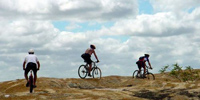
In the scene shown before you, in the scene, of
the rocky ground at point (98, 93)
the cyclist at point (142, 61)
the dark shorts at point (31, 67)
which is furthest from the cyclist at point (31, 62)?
the cyclist at point (142, 61)

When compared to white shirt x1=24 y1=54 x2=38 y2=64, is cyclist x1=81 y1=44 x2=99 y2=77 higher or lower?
higher

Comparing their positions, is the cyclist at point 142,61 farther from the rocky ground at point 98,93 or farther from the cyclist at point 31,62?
the cyclist at point 31,62

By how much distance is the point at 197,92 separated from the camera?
17188mm

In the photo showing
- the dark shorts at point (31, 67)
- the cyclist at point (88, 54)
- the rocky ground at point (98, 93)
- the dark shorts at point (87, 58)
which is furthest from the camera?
the dark shorts at point (87, 58)

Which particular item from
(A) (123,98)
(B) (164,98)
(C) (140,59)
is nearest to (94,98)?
(A) (123,98)

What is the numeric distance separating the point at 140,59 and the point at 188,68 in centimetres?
734

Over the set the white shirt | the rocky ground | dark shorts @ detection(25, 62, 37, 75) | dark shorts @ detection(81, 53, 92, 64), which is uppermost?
dark shorts @ detection(81, 53, 92, 64)

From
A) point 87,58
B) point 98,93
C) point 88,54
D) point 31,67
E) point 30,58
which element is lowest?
point 98,93

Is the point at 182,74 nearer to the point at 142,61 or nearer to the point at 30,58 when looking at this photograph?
the point at 142,61

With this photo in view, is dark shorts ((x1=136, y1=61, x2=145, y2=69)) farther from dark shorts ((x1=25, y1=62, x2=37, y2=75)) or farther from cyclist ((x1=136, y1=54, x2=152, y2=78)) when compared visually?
dark shorts ((x1=25, y1=62, x2=37, y2=75))

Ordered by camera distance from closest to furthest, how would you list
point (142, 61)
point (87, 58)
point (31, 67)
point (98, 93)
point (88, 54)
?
1. point (98, 93)
2. point (31, 67)
3. point (88, 54)
4. point (87, 58)
5. point (142, 61)

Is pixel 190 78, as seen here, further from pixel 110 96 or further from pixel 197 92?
pixel 110 96

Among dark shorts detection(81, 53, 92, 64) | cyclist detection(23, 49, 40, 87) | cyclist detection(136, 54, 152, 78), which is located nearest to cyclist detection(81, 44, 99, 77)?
dark shorts detection(81, 53, 92, 64)

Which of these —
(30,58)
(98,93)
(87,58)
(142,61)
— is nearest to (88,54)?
(87,58)
